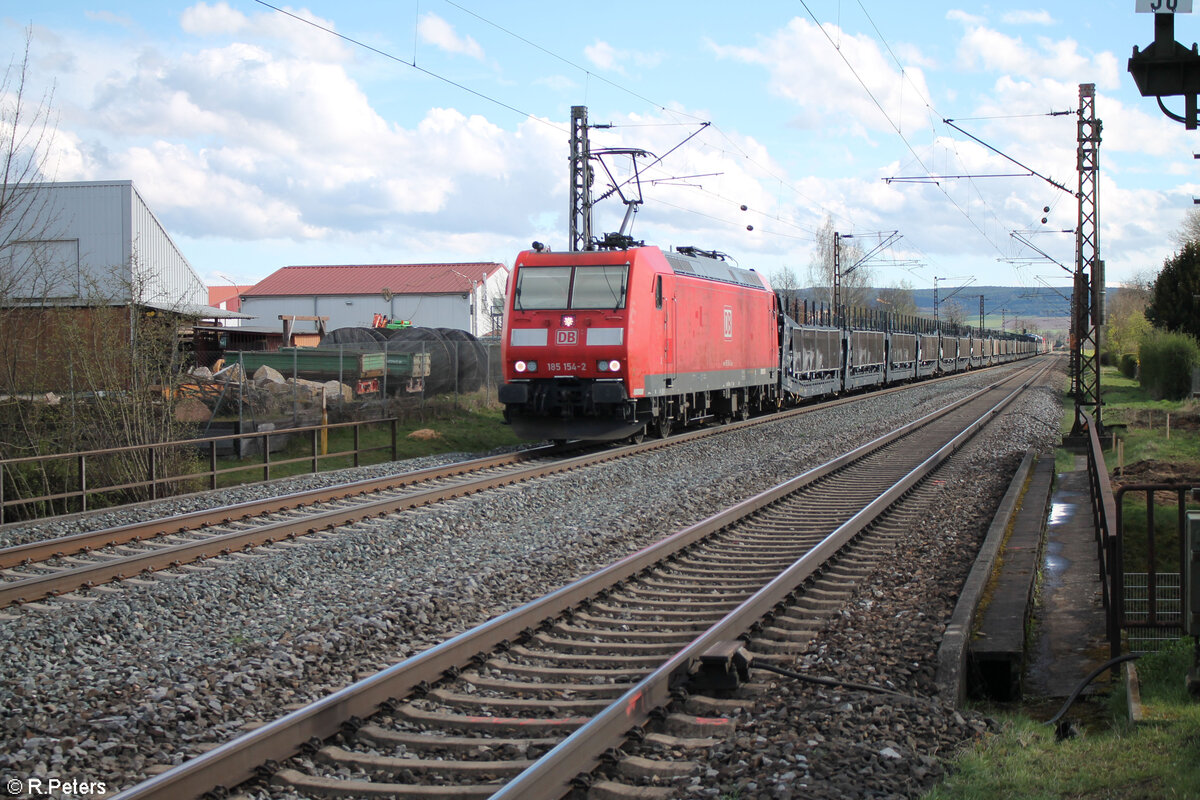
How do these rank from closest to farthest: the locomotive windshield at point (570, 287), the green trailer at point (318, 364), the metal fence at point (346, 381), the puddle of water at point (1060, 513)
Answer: the puddle of water at point (1060, 513)
the locomotive windshield at point (570, 287)
the metal fence at point (346, 381)
the green trailer at point (318, 364)

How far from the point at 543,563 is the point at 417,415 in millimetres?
16264

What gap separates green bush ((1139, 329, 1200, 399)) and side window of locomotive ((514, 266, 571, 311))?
83.2ft

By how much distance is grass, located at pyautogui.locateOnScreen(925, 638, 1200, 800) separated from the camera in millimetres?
4242

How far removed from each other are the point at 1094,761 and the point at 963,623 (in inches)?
82.7

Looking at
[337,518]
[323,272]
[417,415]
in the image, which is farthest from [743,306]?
[323,272]

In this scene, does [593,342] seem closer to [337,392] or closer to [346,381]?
[337,392]

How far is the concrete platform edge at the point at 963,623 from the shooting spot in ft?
19.0

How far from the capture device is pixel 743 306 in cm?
2412

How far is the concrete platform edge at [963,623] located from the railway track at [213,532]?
620cm

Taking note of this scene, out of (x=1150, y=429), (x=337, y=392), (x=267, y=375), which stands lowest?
(x=1150, y=429)

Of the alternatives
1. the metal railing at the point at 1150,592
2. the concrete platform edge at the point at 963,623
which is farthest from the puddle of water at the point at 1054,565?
the metal railing at the point at 1150,592

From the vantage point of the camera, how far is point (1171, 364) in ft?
117

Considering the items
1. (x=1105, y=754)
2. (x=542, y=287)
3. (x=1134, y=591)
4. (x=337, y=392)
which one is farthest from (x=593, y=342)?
(x=1105, y=754)

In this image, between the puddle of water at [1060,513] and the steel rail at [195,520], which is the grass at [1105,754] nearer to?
the puddle of water at [1060,513]
